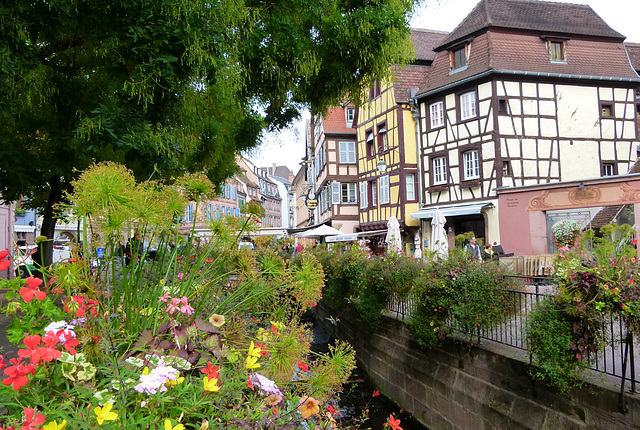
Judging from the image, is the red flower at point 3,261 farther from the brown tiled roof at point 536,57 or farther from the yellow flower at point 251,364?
the brown tiled roof at point 536,57

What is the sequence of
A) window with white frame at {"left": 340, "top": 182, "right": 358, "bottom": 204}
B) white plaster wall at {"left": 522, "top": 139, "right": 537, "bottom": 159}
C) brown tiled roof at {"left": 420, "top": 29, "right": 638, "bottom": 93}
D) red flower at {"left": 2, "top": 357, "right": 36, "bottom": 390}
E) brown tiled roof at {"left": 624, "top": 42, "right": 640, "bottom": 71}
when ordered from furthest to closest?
window with white frame at {"left": 340, "top": 182, "right": 358, "bottom": 204} < brown tiled roof at {"left": 624, "top": 42, "right": 640, "bottom": 71} < brown tiled roof at {"left": 420, "top": 29, "right": 638, "bottom": 93} < white plaster wall at {"left": 522, "top": 139, "right": 537, "bottom": 159} < red flower at {"left": 2, "top": 357, "right": 36, "bottom": 390}

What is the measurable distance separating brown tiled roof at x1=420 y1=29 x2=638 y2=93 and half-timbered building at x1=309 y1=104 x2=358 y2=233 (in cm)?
969

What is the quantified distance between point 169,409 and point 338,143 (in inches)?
1189

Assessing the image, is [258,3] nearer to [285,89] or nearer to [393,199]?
[285,89]

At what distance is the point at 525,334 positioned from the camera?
531 cm

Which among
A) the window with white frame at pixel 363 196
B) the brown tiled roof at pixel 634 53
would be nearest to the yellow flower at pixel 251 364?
the window with white frame at pixel 363 196

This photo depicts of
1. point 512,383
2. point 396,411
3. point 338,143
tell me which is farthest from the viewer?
point 338,143

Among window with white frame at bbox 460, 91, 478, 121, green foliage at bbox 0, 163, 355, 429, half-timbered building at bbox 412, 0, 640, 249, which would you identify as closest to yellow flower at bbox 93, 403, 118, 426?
green foliage at bbox 0, 163, 355, 429

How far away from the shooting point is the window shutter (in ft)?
97.6

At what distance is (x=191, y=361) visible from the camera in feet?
6.38

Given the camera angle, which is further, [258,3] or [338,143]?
[338,143]

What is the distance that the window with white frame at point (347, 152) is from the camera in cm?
3128

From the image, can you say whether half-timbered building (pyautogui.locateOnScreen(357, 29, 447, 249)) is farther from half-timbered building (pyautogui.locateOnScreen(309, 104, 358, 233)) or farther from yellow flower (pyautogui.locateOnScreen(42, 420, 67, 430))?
yellow flower (pyautogui.locateOnScreen(42, 420, 67, 430))

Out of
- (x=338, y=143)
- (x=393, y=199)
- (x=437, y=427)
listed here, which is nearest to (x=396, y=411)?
(x=437, y=427)
